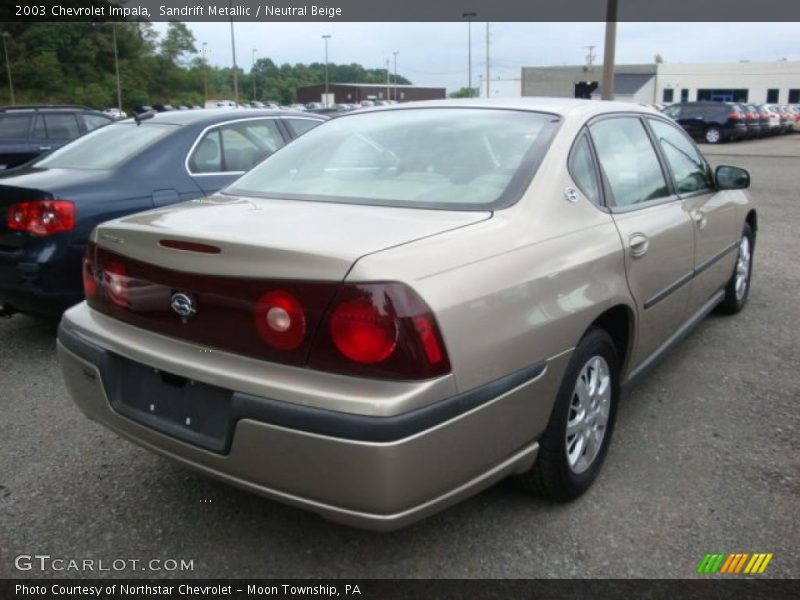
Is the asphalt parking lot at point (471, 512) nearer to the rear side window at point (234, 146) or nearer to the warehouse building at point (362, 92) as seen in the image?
the rear side window at point (234, 146)

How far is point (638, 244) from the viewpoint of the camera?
3000mm

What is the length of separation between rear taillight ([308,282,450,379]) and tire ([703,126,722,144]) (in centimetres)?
2882

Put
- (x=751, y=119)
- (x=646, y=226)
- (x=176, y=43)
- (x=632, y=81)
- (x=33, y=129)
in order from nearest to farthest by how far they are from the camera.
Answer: (x=646, y=226) → (x=33, y=129) → (x=751, y=119) → (x=632, y=81) → (x=176, y=43)

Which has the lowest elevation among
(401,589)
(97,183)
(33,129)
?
(401,589)

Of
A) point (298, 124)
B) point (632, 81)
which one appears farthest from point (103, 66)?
point (298, 124)

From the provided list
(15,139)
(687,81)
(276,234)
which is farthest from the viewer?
(687,81)

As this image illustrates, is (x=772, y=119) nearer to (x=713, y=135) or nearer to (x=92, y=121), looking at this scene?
(x=713, y=135)

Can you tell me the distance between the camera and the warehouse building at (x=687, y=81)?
6122cm

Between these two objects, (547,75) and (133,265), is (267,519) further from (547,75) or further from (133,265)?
(547,75)

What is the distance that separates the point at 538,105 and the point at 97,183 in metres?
2.83

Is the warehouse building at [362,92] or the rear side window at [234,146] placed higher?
the warehouse building at [362,92]

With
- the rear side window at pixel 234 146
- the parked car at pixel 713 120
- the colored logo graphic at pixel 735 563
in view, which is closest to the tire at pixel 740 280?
the colored logo graphic at pixel 735 563

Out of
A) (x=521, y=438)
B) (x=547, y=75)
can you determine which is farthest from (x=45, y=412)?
(x=547, y=75)

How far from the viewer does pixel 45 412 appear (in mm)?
3635
